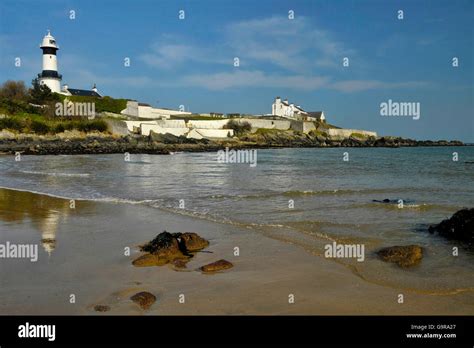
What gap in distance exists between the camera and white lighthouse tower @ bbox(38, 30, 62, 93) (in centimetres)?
7812

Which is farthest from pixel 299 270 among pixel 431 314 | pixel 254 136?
pixel 254 136

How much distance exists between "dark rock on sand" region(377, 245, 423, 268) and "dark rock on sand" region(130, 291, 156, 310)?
13.0 feet

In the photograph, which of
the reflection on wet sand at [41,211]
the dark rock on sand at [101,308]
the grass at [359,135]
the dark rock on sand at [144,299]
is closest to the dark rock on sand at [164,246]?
the reflection on wet sand at [41,211]

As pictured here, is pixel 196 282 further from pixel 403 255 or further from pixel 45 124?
pixel 45 124

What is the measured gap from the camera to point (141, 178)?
883 inches

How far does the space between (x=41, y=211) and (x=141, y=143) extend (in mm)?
52986

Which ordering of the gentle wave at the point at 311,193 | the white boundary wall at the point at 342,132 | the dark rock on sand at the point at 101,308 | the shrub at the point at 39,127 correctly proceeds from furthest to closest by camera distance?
the white boundary wall at the point at 342,132
the shrub at the point at 39,127
the gentle wave at the point at 311,193
the dark rock on sand at the point at 101,308

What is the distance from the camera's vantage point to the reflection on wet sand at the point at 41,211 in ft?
30.3

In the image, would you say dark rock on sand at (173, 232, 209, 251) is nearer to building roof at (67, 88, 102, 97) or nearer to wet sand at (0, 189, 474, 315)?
wet sand at (0, 189, 474, 315)

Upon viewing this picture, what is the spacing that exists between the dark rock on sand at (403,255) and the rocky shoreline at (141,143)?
42.8m

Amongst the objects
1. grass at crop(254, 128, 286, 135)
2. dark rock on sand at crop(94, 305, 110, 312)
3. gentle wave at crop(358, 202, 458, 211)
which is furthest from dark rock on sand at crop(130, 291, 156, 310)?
grass at crop(254, 128, 286, 135)

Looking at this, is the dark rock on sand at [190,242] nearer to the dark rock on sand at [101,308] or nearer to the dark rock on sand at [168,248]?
the dark rock on sand at [168,248]
